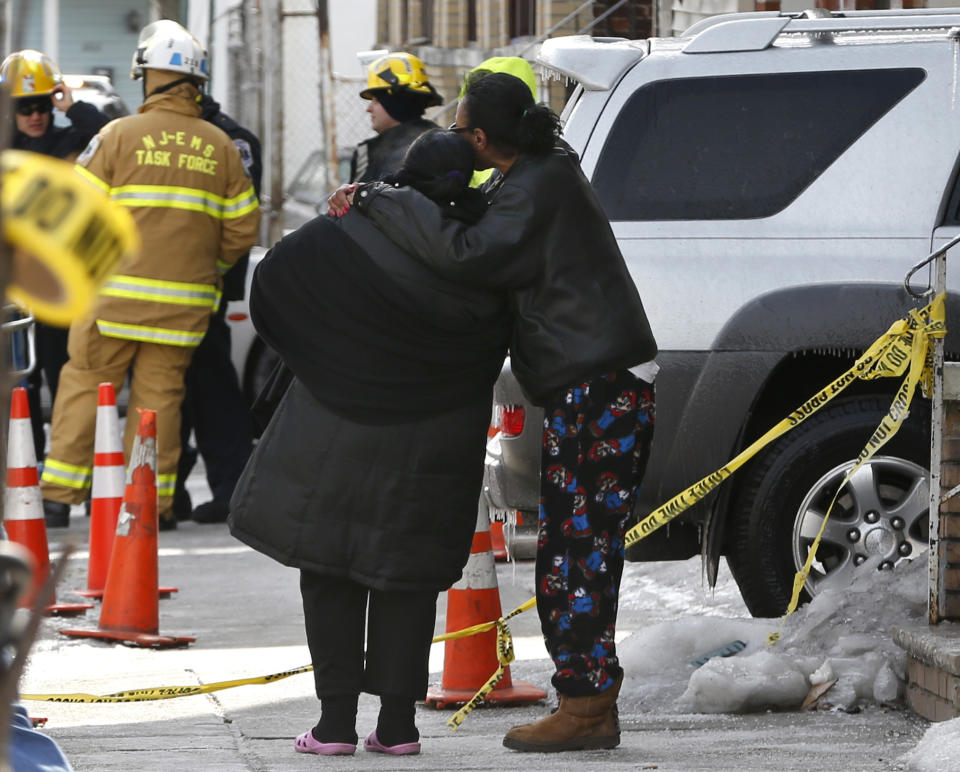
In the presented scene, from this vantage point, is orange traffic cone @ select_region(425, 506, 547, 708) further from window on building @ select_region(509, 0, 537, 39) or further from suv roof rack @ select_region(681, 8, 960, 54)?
window on building @ select_region(509, 0, 537, 39)

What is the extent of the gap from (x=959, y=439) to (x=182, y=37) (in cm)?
468

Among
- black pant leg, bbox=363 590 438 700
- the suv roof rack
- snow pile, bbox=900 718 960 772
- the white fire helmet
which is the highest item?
the suv roof rack

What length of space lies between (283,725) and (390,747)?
502 millimetres

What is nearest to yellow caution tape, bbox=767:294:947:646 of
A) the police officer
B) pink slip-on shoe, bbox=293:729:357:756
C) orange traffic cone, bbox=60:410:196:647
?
pink slip-on shoe, bbox=293:729:357:756

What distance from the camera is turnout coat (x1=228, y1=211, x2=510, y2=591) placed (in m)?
4.36

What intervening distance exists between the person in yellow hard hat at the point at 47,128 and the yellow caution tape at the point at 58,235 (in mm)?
8322

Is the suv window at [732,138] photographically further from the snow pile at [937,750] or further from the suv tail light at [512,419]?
the snow pile at [937,750]

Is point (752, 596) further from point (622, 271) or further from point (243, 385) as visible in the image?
point (243, 385)

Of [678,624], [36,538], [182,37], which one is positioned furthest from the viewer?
[182,37]

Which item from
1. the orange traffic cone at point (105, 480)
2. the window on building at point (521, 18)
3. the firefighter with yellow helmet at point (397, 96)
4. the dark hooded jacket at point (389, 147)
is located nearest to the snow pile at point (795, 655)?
the orange traffic cone at point (105, 480)

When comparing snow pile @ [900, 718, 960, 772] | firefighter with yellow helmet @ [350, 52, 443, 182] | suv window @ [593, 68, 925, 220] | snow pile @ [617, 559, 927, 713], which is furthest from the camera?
firefighter with yellow helmet @ [350, 52, 443, 182]

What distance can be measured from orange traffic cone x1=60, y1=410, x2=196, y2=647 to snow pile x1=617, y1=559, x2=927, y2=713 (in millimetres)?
1754

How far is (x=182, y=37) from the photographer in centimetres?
841

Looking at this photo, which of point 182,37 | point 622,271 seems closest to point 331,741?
point 622,271
